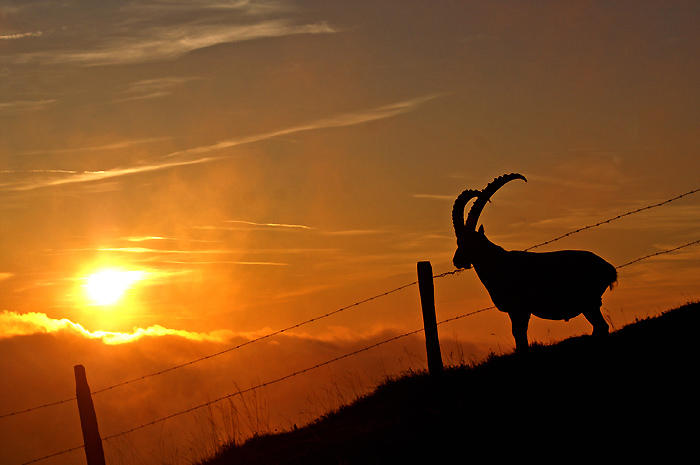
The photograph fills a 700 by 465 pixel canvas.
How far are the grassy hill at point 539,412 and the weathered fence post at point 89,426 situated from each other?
6.80ft

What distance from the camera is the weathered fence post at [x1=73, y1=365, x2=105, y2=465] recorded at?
12695mm

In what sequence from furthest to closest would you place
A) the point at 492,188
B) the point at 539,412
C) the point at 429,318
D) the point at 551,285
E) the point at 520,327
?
the point at 492,188 < the point at 551,285 < the point at 520,327 < the point at 429,318 < the point at 539,412

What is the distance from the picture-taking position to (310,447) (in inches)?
474

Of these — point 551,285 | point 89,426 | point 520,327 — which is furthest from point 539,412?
point 89,426

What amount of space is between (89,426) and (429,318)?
6054mm

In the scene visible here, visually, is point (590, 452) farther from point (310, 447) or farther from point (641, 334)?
point (310, 447)

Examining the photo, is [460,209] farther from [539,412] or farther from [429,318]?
[539,412]

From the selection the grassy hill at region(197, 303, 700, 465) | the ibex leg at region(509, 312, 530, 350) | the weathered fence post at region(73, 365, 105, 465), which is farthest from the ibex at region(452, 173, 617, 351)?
the weathered fence post at region(73, 365, 105, 465)

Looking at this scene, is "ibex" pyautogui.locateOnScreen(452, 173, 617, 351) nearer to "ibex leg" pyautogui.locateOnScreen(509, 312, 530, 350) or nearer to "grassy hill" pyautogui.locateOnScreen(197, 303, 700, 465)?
"ibex leg" pyautogui.locateOnScreen(509, 312, 530, 350)

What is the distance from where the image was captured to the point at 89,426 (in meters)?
12.7

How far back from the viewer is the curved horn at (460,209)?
566 inches

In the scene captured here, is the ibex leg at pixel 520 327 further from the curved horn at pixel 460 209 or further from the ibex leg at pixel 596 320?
the curved horn at pixel 460 209

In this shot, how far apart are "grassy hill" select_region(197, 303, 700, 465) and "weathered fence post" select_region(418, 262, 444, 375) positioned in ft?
0.98

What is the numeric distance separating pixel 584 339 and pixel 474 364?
6.72ft
